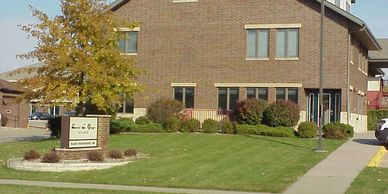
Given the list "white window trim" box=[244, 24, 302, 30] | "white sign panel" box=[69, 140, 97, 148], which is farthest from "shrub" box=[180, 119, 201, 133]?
"white sign panel" box=[69, 140, 97, 148]

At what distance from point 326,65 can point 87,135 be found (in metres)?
16.4

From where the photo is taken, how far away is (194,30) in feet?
117

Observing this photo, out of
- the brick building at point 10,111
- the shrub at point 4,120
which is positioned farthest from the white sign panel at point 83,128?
the shrub at point 4,120

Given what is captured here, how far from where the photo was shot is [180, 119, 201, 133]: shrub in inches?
1238

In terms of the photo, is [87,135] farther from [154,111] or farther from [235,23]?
[235,23]

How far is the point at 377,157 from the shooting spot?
20.9 m

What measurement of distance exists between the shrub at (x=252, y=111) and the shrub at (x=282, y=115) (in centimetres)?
53

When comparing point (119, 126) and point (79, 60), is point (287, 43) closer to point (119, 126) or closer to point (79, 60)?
point (119, 126)

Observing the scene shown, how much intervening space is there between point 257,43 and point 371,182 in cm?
1975

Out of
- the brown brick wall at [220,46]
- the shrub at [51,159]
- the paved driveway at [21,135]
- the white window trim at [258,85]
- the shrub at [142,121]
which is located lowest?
the shrub at [51,159]

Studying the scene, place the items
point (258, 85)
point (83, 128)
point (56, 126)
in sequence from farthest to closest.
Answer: point (258, 85), point (56, 126), point (83, 128)

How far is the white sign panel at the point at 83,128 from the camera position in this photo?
1984 centimetres

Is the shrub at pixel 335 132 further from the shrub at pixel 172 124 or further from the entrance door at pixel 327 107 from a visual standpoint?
the shrub at pixel 172 124

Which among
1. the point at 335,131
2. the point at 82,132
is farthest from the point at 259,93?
the point at 82,132
